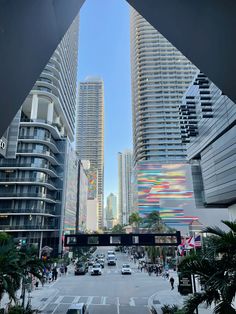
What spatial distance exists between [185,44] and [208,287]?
244 inches

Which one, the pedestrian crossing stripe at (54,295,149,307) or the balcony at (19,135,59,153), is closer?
the pedestrian crossing stripe at (54,295,149,307)

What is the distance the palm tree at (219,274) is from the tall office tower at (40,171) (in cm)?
4331

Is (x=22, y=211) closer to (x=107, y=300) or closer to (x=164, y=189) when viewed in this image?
(x=107, y=300)

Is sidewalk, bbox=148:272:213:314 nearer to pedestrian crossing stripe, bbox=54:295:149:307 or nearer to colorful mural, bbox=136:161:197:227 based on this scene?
pedestrian crossing stripe, bbox=54:295:149:307

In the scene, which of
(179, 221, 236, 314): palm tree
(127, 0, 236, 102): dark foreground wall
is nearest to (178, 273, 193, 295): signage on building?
(179, 221, 236, 314): palm tree

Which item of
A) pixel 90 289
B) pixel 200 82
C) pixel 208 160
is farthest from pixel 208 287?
pixel 200 82

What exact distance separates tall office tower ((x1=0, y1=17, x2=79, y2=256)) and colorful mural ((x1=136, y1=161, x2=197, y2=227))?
4405cm

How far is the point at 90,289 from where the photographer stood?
87.3 ft

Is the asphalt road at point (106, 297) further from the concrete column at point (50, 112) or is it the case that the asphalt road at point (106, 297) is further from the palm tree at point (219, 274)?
the concrete column at point (50, 112)

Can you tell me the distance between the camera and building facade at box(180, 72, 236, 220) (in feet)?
94.1

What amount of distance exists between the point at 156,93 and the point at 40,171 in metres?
79.9

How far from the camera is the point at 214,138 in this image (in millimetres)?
34094

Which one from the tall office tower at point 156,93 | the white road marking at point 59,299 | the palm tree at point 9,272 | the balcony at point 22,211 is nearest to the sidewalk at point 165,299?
the white road marking at point 59,299

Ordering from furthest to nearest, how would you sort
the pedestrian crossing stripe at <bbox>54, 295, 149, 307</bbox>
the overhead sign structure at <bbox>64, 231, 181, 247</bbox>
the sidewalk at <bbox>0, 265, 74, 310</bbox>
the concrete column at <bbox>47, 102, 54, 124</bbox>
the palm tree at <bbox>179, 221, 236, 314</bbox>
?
the concrete column at <bbox>47, 102, 54, 124</bbox>
the overhead sign structure at <bbox>64, 231, 181, 247</bbox>
the pedestrian crossing stripe at <bbox>54, 295, 149, 307</bbox>
the sidewalk at <bbox>0, 265, 74, 310</bbox>
the palm tree at <bbox>179, 221, 236, 314</bbox>
